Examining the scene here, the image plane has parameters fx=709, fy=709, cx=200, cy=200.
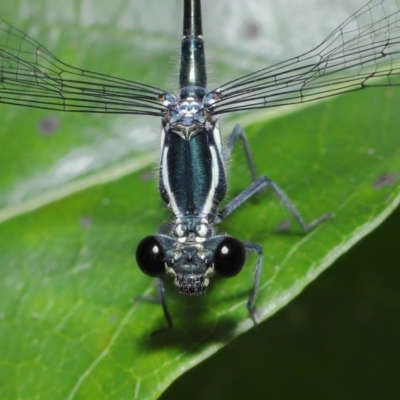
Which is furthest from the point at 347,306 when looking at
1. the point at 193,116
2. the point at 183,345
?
the point at 193,116

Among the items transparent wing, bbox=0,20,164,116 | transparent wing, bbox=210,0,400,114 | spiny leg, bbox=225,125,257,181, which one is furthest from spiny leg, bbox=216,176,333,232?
transparent wing, bbox=0,20,164,116

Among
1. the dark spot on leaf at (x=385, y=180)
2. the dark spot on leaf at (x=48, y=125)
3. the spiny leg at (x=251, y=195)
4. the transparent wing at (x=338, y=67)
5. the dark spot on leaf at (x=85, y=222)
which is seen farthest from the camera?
the dark spot on leaf at (x=48, y=125)

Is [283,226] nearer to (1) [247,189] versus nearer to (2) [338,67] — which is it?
(1) [247,189]

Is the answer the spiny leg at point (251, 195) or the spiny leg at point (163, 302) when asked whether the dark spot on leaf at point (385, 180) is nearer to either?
the spiny leg at point (251, 195)

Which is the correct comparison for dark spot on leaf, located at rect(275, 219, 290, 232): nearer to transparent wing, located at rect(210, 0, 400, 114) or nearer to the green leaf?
the green leaf

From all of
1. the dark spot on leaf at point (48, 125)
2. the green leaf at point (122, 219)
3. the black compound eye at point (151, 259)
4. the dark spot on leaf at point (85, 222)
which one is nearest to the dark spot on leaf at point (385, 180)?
the green leaf at point (122, 219)

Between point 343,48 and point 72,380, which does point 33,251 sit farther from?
point 343,48
